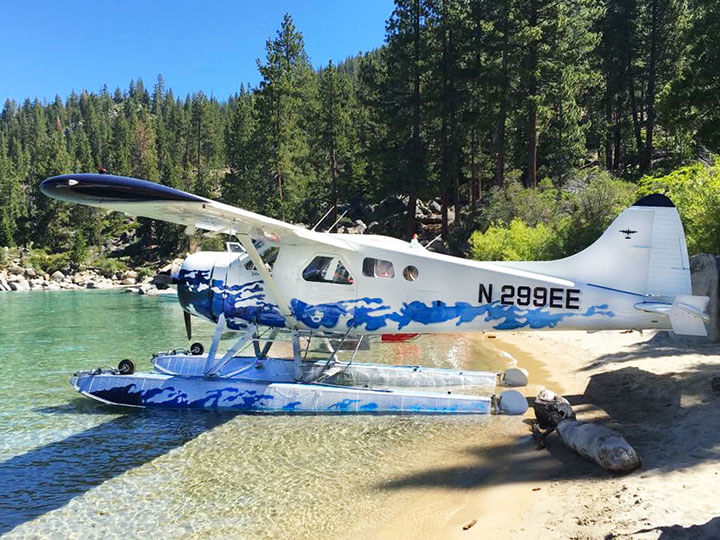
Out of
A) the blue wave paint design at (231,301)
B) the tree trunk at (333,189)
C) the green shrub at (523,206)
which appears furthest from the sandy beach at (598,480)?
the tree trunk at (333,189)

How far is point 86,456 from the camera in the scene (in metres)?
6.89

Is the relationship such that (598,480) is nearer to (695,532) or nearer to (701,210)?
(695,532)

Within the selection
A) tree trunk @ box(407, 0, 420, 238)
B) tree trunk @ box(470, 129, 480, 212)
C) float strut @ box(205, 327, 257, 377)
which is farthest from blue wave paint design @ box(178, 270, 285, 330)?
tree trunk @ box(470, 129, 480, 212)

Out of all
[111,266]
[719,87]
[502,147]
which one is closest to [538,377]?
[719,87]

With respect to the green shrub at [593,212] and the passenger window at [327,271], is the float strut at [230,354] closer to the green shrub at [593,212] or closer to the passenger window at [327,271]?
the passenger window at [327,271]

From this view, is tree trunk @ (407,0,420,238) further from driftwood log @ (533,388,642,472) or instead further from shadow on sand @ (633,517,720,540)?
shadow on sand @ (633,517,720,540)

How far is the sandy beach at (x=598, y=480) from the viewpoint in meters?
4.23

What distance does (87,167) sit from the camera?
81.8m

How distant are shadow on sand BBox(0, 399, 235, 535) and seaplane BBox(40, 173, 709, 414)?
1.05 feet

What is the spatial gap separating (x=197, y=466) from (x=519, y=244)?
1658 centimetres

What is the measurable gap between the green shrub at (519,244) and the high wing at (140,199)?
521 inches

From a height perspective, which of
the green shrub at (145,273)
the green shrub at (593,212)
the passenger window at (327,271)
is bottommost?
the green shrub at (145,273)

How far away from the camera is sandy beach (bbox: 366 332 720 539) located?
Result: 13.9 ft

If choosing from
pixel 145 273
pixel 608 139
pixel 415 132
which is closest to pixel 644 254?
pixel 415 132
